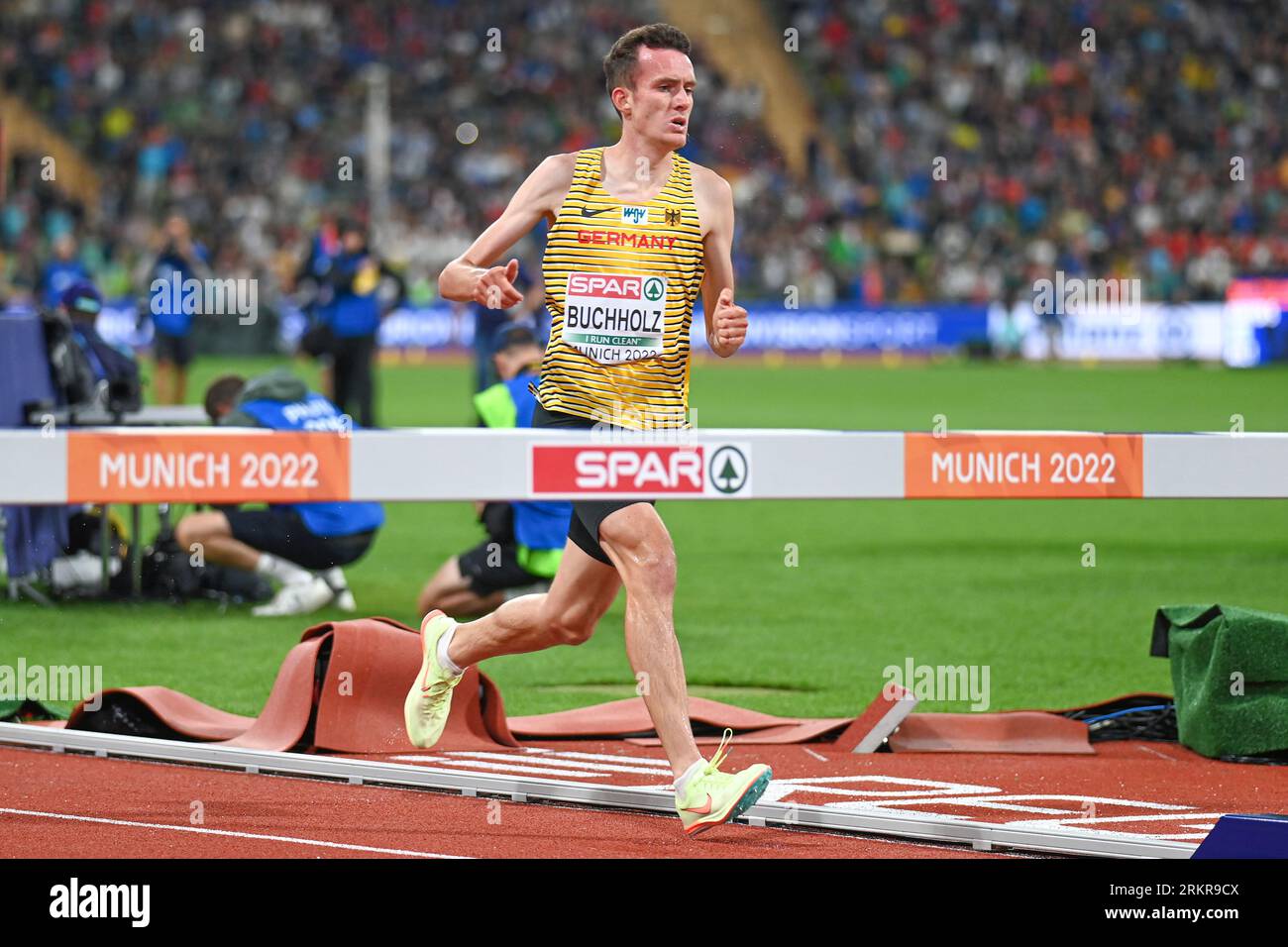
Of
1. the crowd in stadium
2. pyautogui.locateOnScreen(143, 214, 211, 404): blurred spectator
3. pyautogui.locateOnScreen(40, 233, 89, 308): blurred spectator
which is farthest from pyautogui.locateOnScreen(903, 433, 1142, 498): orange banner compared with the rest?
the crowd in stadium

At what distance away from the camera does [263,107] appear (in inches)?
1836

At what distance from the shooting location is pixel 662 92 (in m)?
6.31

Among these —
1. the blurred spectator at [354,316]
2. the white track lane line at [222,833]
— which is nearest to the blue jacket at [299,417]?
the white track lane line at [222,833]

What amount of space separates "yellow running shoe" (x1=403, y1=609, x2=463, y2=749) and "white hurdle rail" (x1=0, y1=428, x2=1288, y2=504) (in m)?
0.80

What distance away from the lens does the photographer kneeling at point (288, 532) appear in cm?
1166

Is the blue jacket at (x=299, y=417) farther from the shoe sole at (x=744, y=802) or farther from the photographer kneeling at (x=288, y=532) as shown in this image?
the shoe sole at (x=744, y=802)

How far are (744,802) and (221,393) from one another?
715 centimetres

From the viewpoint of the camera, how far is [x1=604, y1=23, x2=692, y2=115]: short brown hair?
6.32 m

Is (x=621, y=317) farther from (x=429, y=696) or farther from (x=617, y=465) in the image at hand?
(x=429, y=696)

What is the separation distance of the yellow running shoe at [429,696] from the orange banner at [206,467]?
2.87 feet

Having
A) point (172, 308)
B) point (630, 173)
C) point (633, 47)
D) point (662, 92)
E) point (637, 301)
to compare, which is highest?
point (172, 308)

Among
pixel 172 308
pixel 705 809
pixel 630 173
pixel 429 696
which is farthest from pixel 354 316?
pixel 705 809
